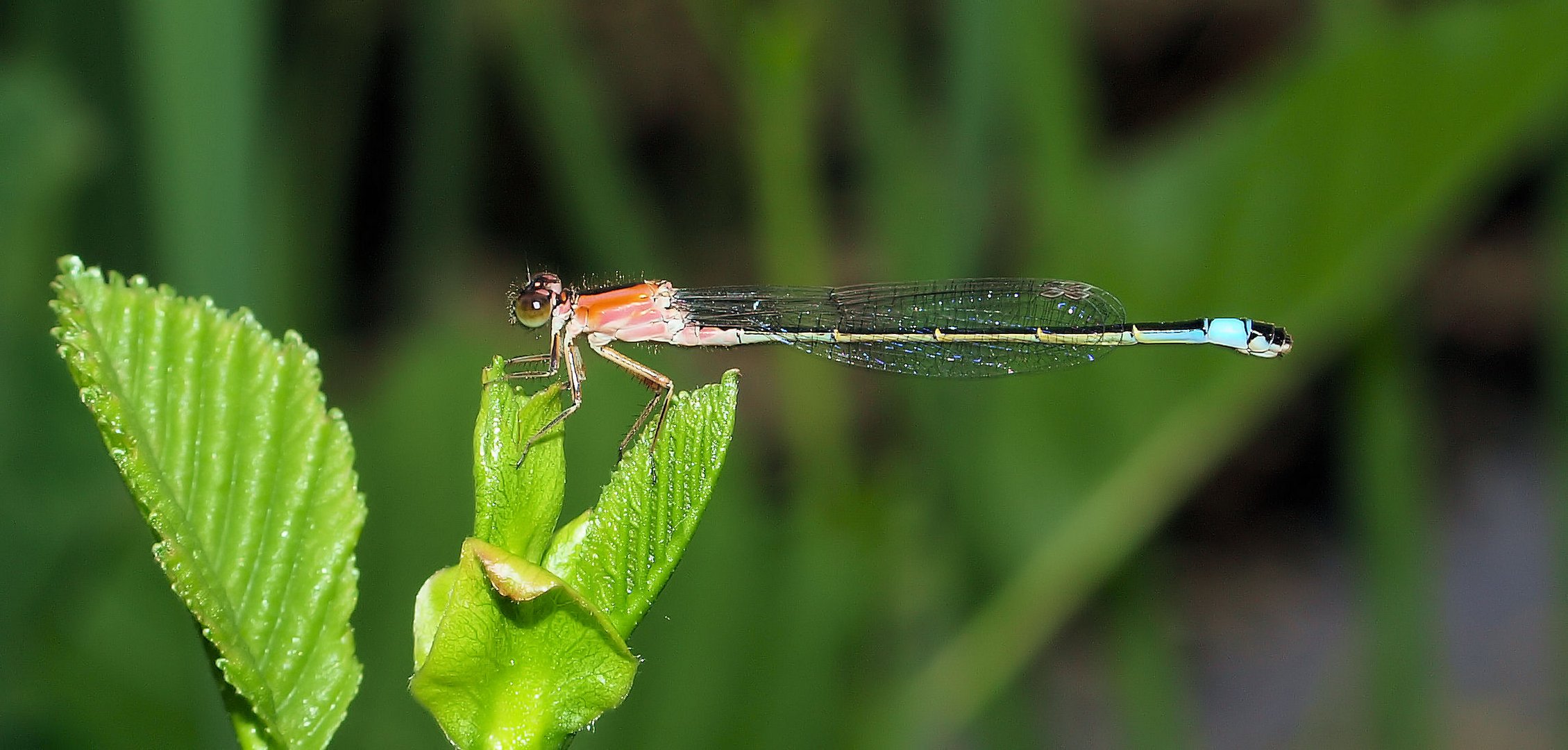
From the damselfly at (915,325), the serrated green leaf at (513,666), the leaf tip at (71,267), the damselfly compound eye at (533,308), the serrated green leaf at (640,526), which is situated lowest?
the serrated green leaf at (513,666)

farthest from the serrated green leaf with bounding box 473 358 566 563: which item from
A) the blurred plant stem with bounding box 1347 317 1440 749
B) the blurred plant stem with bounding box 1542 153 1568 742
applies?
the blurred plant stem with bounding box 1542 153 1568 742

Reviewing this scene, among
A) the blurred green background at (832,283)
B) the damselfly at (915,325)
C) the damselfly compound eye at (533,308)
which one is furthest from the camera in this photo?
the blurred green background at (832,283)

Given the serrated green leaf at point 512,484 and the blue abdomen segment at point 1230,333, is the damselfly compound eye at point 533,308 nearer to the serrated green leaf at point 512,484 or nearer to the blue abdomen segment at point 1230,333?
the blue abdomen segment at point 1230,333

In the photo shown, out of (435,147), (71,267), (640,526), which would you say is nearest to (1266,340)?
(640,526)

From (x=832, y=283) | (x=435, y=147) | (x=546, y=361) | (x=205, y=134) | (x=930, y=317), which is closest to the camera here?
(x=205, y=134)

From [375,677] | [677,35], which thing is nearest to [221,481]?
[375,677]

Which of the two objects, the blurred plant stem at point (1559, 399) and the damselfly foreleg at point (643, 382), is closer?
the damselfly foreleg at point (643, 382)

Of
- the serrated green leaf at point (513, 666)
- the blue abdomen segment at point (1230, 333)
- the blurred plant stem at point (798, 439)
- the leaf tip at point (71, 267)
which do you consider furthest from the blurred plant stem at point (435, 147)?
the serrated green leaf at point (513, 666)

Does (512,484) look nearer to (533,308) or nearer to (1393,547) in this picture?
(533,308)
